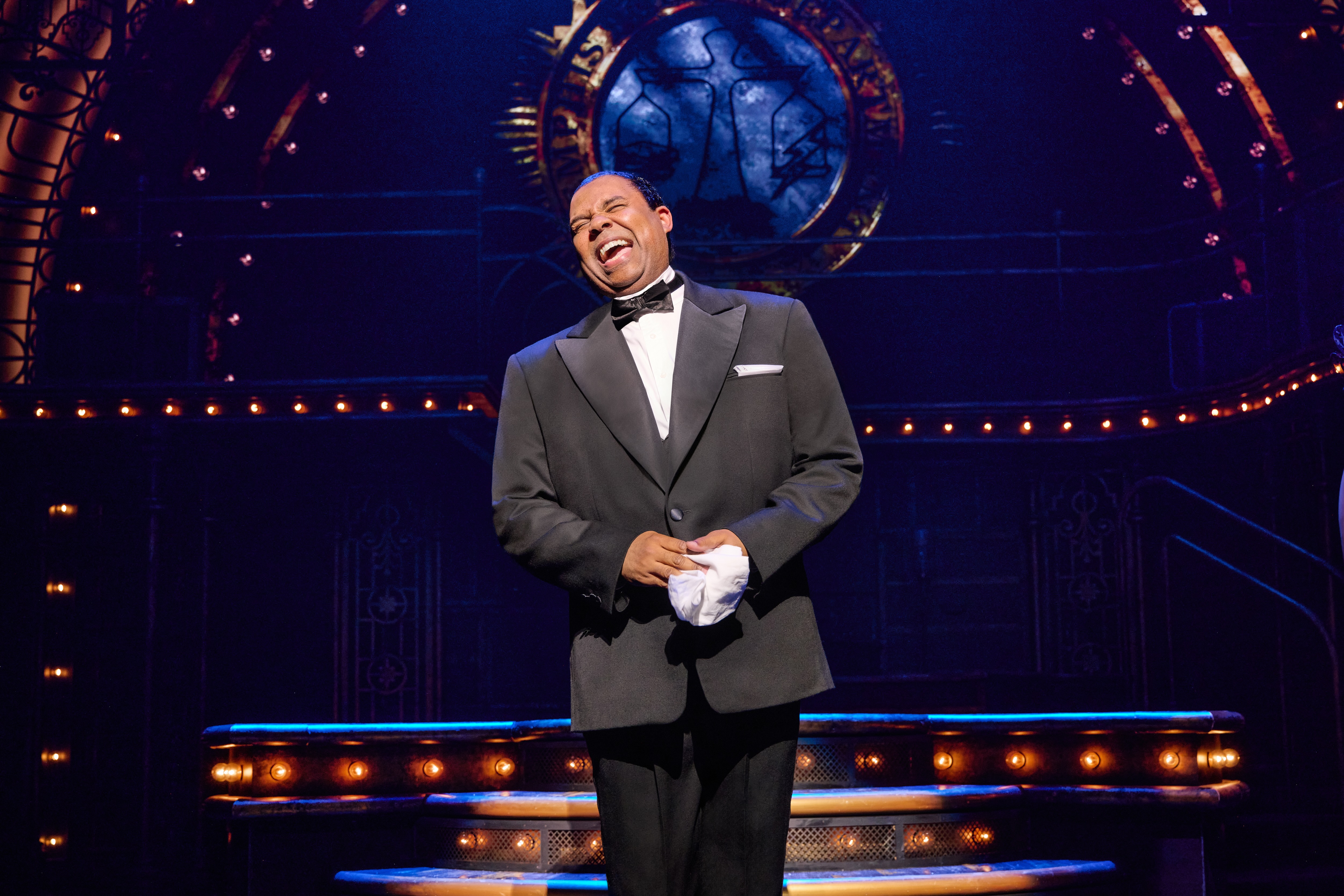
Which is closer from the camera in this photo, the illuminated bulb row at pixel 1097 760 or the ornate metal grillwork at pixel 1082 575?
the illuminated bulb row at pixel 1097 760

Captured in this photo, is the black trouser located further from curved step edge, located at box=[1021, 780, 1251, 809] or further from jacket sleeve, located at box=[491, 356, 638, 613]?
curved step edge, located at box=[1021, 780, 1251, 809]

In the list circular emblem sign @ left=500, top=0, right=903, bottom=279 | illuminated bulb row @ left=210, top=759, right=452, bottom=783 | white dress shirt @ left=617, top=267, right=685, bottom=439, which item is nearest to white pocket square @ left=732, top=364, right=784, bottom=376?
white dress shirt @ left=617, top=267, right=685, bottom=439

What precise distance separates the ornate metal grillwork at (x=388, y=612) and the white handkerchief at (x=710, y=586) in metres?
5.73

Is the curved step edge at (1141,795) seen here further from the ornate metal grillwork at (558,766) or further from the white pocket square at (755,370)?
the white pocket square at (755,370)

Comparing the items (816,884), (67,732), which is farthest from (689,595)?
(67,732)

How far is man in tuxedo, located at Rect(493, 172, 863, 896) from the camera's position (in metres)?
1.75

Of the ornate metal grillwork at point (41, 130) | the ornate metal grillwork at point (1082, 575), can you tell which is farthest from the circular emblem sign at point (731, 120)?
the ornate metal grillwork at point (41, 130)

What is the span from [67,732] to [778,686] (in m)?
6.26

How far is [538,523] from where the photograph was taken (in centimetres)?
184

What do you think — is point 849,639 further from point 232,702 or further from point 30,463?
point 30,463

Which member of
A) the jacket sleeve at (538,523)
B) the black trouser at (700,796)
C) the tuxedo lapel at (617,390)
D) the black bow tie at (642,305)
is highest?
the black bow tie at (642,305)

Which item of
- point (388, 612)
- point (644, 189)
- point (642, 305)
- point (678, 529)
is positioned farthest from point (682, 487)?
point (388, 612)

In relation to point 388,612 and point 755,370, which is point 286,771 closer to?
point 755,370

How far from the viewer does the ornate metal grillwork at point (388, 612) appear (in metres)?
7.08
